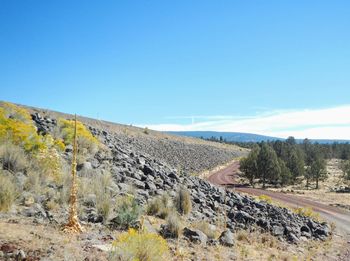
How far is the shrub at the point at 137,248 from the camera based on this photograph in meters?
7.26

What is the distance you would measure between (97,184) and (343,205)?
115 ft

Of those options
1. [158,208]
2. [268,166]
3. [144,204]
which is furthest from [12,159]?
[268,166]

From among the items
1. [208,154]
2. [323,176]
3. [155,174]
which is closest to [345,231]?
[155,174]

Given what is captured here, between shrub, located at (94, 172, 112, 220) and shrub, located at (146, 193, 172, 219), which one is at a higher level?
shrub, located at (94, 172, 112, 220)

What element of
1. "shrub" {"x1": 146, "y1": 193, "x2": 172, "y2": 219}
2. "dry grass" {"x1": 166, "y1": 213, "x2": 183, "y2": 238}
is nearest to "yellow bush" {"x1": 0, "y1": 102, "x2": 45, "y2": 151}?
"shrub" {"x1": 146, "y1": 193, "x2": 172, "y2": 219}

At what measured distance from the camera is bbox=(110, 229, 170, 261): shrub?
726 cm

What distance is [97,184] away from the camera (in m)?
13.4

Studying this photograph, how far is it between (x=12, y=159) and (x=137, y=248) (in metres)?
7.54

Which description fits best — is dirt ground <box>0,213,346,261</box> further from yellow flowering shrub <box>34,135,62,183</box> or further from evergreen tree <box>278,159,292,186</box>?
evergreen tree <box>278,159,292,186</box>

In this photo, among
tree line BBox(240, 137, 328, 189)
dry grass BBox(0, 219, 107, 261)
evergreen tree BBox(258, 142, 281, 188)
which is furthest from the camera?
tree line BBox(240, 137, 328, 189)

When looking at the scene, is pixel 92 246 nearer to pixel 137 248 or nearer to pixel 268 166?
pixel 137 248

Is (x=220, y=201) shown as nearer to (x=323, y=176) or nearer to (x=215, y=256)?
(x=215, y=256)

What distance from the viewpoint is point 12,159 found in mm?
13133

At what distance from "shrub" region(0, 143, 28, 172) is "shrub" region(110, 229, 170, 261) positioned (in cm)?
689
